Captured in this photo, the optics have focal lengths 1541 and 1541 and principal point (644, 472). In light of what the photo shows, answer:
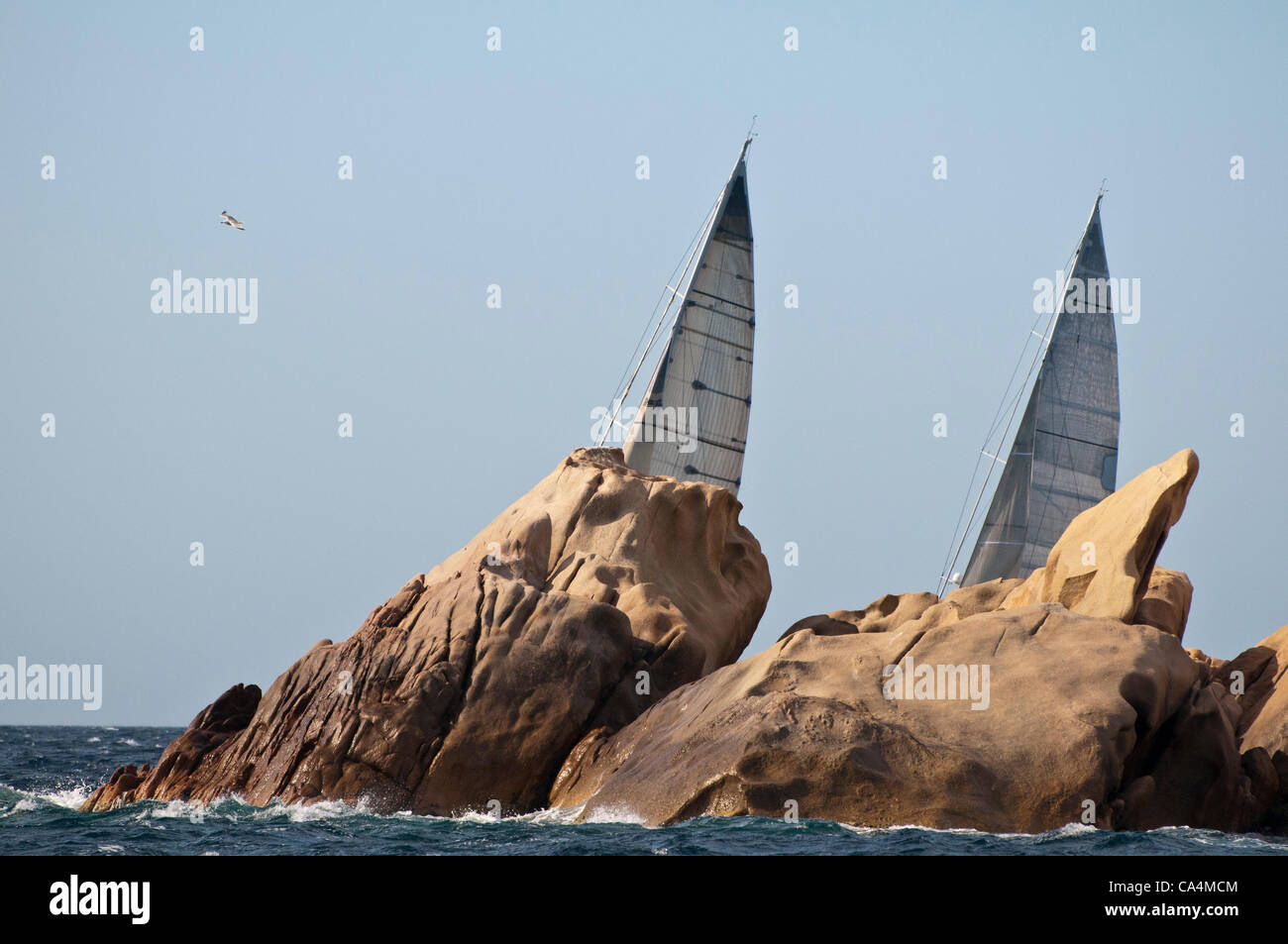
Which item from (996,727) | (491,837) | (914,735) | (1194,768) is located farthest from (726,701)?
(1194,768)

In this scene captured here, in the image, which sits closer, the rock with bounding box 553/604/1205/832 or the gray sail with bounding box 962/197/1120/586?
the rock with bounding box 553/604/1205/832

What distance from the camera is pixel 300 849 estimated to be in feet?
60.0

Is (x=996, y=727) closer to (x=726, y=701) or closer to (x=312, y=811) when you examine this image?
(x=726, y=701)

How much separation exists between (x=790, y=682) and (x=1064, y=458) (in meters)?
26.1

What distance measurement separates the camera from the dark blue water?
1770cm

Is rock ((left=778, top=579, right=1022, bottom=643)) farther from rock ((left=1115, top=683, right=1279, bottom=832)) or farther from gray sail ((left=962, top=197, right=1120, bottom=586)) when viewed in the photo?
gray sail ((left=962, top=197, right=1120, bottom=586))

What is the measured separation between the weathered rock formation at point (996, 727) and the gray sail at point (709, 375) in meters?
16.5

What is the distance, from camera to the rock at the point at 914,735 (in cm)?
1920

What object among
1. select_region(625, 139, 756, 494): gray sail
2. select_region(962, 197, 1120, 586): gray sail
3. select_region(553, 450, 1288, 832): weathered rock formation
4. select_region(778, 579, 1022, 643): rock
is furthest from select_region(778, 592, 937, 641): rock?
select_region(962, 197, 1120, 586): gray sail

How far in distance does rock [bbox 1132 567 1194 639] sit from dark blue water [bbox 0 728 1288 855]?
175 inches

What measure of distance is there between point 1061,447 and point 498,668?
26993 mm

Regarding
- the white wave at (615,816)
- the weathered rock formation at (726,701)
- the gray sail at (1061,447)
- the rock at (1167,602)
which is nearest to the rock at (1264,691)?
the weathered rock formation at (726,701)

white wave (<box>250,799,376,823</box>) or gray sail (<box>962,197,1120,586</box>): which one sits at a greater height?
gray sail (<box>962,197,1120,586</box>)
